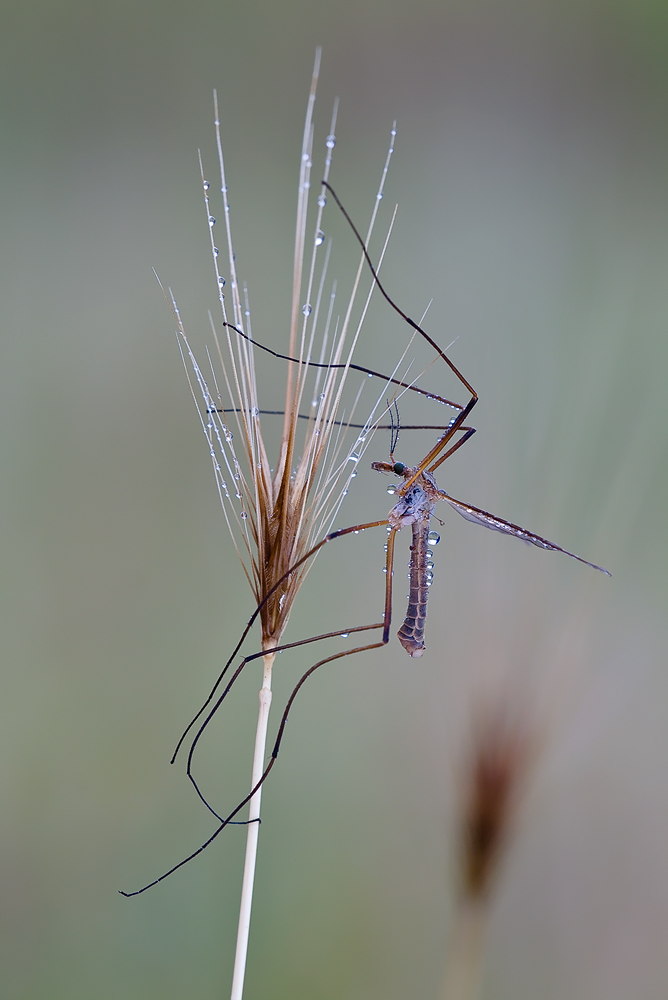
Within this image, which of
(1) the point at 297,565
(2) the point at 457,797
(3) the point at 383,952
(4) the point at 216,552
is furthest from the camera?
(4) the point at 216,552

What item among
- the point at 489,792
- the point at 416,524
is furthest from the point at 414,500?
the point at 489,792

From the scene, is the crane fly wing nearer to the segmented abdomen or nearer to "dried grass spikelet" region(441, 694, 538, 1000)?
the segmented abdomen

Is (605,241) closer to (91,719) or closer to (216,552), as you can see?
(216,552)

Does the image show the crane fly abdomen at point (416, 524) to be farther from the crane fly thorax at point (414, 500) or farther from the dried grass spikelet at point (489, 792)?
the dried grass spikelet at point (489, 792)

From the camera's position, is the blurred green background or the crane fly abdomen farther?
the blurred green background

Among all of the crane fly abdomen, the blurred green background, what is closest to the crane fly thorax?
the crane fly abdomen

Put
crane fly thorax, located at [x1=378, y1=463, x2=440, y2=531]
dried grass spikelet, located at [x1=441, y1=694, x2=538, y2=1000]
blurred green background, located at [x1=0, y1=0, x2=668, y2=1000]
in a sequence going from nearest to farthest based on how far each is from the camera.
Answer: dried grass spikelet, located at [x1=441, y1=694, x2=538, y2=1000] < crane fly thorax, located at [x1=378, y1=463, x2=440, y2=531] < blurred green background, located at [x1=0, y1=0, x2=668, y2=1000]

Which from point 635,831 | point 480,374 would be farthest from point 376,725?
point 480,374

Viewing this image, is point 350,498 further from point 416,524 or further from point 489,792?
point 489,792

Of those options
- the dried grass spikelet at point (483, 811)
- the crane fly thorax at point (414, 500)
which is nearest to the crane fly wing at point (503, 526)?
the crane fly thorax at point (414, 500)
